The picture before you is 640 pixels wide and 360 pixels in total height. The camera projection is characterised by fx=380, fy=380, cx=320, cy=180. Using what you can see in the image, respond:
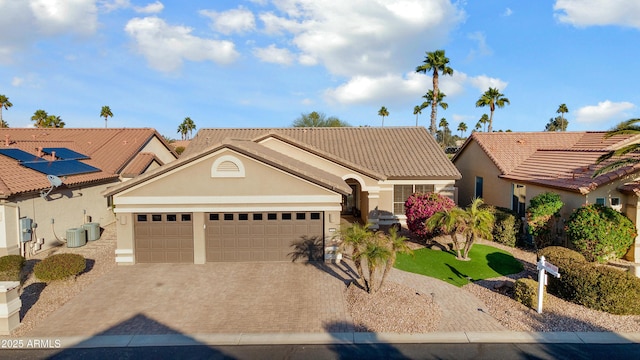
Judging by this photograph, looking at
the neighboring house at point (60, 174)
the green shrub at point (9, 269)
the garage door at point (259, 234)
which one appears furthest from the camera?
the neighboring house at point (60, 174)

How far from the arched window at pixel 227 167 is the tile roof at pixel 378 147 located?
22.1ft

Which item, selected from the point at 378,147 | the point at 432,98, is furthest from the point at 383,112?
the point at 378,147

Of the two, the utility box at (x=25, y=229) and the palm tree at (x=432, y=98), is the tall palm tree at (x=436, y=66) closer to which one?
the palm tree at (x=432, y=98)

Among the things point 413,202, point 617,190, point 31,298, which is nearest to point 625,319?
point 617,190

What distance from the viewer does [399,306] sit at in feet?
36.5

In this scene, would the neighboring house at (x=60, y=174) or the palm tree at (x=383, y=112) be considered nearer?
the neighboring house at (x=60, y=174)

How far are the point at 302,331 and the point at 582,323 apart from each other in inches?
305

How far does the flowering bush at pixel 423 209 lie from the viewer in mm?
17250

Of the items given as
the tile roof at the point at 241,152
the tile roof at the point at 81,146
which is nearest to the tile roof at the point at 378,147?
the tile roof at the point at 81,146

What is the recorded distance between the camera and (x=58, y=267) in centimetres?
1287

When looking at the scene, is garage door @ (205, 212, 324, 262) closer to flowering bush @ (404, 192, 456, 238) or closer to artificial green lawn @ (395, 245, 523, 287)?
artificial green lawn @ (395, 245, 523, 287)

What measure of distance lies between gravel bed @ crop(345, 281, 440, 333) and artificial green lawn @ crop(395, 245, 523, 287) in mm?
2354

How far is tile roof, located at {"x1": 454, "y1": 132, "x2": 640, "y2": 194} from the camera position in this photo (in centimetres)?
1718

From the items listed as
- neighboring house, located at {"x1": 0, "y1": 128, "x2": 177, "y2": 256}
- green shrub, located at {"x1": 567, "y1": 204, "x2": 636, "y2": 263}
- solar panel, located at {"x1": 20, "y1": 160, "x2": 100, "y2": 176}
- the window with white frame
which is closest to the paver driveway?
neighboring house, located at {"x1": 0, "y1": 128, "x2": 177, "y2": 256}
